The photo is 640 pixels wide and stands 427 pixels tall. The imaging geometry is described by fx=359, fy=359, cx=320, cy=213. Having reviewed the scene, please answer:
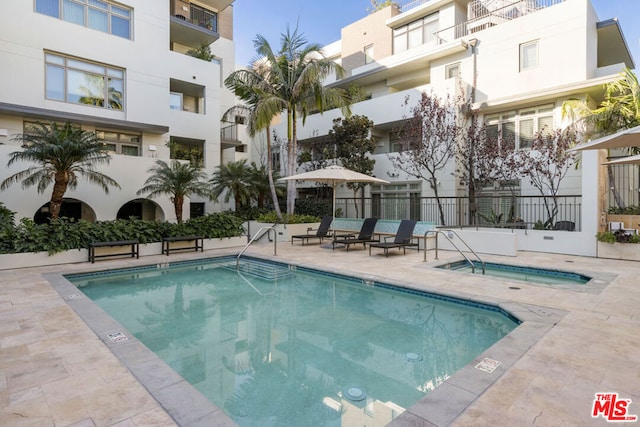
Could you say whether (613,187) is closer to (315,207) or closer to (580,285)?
(580,285)

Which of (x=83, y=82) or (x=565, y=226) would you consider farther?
(x=83, y=82)

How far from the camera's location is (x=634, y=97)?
11867 millimetres

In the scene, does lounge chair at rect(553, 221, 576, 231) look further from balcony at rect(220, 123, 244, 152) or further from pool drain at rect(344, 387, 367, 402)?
balcony at rect(220, 123, 244, 152)

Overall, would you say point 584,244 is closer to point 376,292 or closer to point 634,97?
point 634,97

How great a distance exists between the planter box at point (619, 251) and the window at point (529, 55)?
31.5 ft

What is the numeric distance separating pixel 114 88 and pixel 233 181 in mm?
6864

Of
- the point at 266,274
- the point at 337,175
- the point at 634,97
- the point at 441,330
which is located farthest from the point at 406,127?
the point at 441,330

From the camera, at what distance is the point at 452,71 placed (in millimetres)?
19156

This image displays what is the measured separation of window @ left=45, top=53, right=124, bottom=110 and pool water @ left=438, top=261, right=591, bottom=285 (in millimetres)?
16238

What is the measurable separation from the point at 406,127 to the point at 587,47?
8014 mm

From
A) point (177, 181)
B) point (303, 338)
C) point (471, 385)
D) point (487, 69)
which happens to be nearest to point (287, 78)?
point (177, 181)

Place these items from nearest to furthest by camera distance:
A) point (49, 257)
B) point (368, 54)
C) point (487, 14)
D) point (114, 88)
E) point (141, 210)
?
1. point (49, 257)
2. point (114, 88)
3. point (141, 210)
4. point (487, 14)
5. point (368, 54)

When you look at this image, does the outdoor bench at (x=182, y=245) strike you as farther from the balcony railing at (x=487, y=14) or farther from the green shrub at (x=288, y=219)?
the balcony railing at (x=487, y=14)

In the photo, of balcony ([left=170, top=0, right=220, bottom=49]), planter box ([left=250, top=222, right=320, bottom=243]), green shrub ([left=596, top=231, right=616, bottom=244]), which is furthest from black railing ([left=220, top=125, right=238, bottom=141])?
green shrub ([left=596, top=231, right=616, bottom=244])
